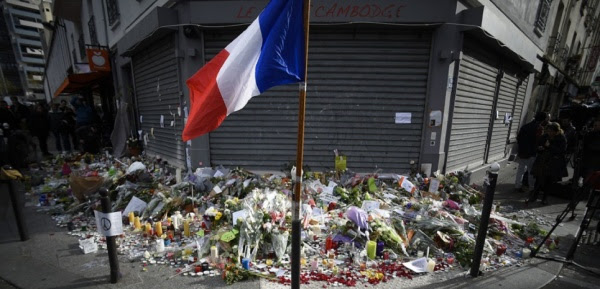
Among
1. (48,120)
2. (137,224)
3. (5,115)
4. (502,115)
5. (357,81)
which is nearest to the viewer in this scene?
(137,224)

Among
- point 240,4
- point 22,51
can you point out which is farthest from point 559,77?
point 22,51

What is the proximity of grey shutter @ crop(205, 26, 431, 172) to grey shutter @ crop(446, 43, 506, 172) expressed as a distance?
121 cm

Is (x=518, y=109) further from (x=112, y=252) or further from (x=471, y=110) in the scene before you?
(x=112, y=252)

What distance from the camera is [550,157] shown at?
5.73 metres

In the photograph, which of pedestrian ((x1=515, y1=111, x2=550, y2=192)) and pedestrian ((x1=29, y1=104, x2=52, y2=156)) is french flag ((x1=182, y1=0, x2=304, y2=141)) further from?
pedestrian ((x1=29, y1=104, x2=52, y2=156))

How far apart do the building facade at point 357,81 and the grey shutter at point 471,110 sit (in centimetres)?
6

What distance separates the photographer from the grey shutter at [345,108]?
5.82 metres

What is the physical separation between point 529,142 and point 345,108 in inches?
187

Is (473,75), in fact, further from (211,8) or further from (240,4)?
(211,8)

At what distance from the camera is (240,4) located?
5.52 m

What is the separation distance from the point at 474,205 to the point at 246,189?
14.9 ft

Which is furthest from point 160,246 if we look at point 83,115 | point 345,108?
point 83,115

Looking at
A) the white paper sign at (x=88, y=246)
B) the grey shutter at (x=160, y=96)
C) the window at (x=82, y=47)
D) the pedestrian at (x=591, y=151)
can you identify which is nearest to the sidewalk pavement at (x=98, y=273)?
the white paper sign at (x=88, y=246)

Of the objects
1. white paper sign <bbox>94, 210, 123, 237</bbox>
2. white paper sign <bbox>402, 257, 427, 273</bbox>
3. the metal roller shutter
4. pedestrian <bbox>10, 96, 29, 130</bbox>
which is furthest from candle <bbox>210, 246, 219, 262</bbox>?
pedestrian <bbox>10, 96, 29, 130</bbox>
